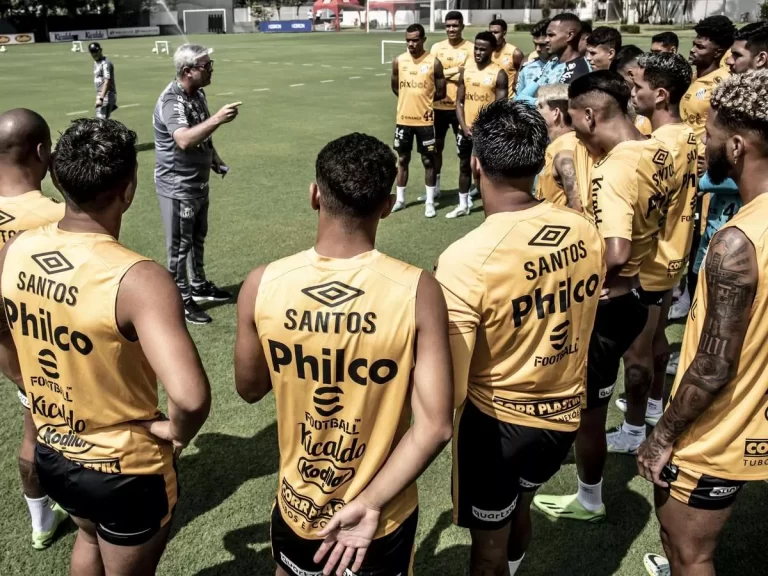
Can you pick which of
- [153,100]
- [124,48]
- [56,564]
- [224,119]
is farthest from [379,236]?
[124,48]

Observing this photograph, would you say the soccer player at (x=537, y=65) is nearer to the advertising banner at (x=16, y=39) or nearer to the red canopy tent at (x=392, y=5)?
the advertising banner at (x=16, y=39)

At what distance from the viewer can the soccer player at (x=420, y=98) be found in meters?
10.7

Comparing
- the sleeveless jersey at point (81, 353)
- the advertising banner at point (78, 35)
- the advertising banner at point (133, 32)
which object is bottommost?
the sleeveless jersey at point (81, 353)

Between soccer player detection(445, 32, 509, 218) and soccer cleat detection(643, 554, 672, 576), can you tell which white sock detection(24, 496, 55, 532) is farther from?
soccer player detection(445, 32, 509, 218)

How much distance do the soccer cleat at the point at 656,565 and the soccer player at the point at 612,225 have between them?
430mm

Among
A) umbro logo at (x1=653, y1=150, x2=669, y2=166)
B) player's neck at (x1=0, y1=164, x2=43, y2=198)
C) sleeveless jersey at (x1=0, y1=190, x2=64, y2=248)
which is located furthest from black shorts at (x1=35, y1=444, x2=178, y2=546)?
umbro logo at (x1=653, y1=150, x2=669, y2=166)

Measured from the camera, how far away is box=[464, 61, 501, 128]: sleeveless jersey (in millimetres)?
10352

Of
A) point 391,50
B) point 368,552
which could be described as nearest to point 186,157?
point 368,552

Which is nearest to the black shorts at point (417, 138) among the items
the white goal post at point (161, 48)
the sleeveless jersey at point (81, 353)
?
the sleeveless jersey at point (81, 353)

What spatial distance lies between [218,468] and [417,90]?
7485mm

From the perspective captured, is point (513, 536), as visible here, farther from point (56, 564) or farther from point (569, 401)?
point (56, 564)

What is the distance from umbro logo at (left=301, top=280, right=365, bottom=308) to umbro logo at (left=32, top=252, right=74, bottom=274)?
94 centimetres

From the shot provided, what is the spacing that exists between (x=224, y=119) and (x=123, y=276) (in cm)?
390

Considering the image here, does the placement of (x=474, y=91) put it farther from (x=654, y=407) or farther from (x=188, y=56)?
(x=654, y=407)
